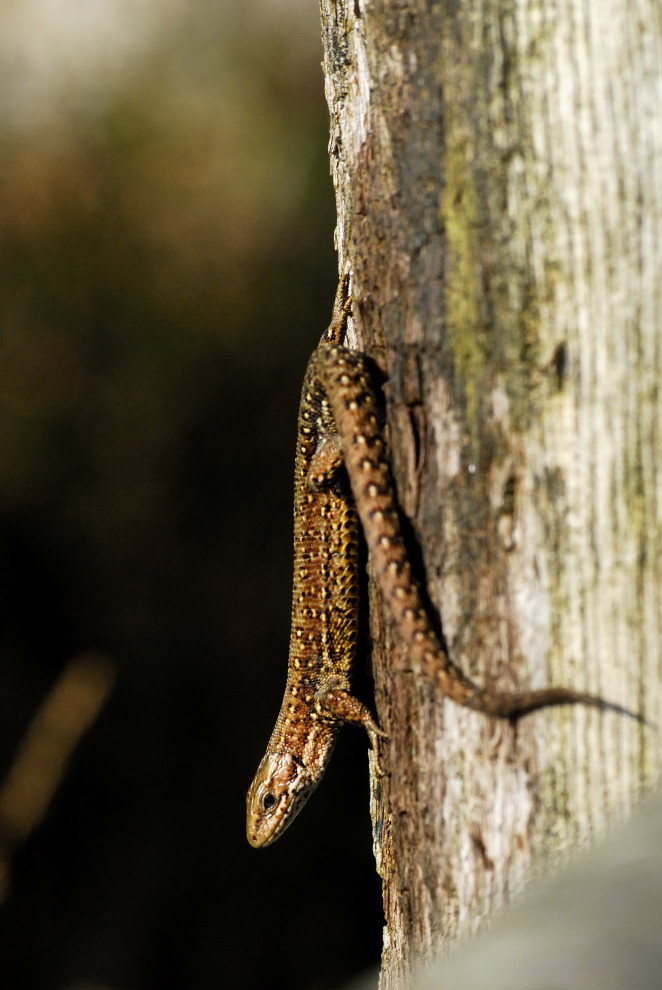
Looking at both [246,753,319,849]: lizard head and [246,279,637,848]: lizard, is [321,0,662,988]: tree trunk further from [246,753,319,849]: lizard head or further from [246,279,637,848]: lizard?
[246,753,319,849]: lizard head

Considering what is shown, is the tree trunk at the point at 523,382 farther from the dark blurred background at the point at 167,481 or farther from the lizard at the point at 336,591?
the dark blurred background at the point at 167,481

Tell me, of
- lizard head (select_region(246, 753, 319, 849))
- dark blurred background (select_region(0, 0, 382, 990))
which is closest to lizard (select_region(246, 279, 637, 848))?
lizard head (select_region(246, 753, 319, 849))

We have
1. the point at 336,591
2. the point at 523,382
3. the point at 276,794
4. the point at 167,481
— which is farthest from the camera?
the point at 167,481

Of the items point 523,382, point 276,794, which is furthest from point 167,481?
point 523,382

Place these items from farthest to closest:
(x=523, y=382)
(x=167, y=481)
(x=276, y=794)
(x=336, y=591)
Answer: (x=167, y=481) < (x=276, y=794) < (x=336, y=591) < (x=523, y=382)

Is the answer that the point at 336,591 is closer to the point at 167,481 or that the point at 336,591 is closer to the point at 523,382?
the point at 523,382

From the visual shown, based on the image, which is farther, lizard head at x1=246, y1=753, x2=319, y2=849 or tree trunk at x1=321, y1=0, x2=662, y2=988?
lizard head at x1=246, y1=753, x2=319, y2=849

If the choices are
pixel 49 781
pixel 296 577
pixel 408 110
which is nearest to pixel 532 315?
pixel 408 110
